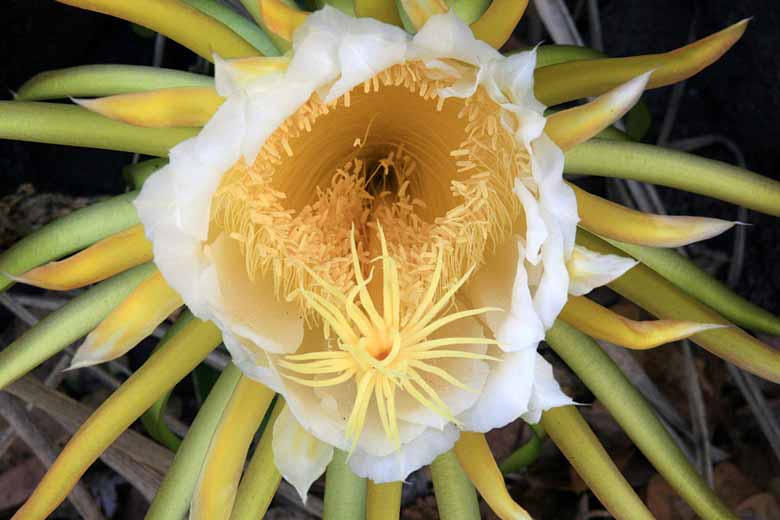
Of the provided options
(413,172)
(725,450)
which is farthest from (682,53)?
(725,450)

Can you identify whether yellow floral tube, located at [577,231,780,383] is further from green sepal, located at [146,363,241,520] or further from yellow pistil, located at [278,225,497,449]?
green sepal, located at [146,363,241,520]

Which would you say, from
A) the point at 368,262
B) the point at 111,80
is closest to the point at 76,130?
the point at 111,80

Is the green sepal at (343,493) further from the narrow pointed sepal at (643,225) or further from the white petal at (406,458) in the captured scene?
the narrow pointed sepal at (643,225)

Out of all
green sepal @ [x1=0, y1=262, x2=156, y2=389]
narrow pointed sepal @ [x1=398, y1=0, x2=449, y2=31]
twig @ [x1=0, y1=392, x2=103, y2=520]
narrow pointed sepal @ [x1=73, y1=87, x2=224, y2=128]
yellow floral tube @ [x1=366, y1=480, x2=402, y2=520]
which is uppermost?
narrow pointed sepal @ [x1=398, y1=0, x2=449, y2=31]

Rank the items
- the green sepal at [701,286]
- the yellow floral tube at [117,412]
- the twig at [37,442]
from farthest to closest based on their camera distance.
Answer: the twig at [37,442] < the green sepal at [701,286] < the yellow floral tube at [117,412]

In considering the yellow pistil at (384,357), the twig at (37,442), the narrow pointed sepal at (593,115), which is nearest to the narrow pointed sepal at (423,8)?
the narrow pointed sepal at (593,115)

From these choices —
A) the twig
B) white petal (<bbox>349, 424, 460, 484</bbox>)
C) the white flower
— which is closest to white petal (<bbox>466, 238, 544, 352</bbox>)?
the white flower

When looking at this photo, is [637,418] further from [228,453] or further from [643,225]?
[228,453]
